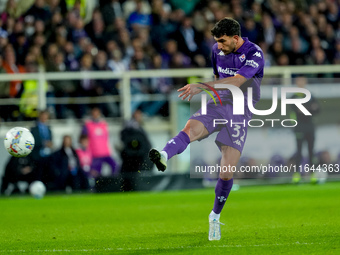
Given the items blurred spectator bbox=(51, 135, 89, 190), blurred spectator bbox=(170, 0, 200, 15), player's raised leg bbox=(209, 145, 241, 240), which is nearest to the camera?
player's raised leg bbox=(209, 145, 241, 240)

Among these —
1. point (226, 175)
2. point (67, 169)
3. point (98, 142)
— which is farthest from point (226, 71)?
point (98, 142)

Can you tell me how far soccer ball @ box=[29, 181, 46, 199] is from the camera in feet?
45.5

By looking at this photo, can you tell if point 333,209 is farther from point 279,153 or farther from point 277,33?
point 277,33

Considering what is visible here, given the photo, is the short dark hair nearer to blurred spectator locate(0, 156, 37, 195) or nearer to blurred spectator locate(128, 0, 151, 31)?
blurred spectator locate(0, 156, 37, 195)

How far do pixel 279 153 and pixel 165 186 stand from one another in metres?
2.63

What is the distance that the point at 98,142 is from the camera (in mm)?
15180

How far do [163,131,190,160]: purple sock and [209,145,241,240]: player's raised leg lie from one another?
508 mm

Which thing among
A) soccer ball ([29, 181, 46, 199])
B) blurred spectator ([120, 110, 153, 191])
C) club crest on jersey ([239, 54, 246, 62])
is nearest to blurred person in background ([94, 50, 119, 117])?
blurred spectator ([120, 110, 153, 191])

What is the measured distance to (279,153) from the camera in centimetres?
1547

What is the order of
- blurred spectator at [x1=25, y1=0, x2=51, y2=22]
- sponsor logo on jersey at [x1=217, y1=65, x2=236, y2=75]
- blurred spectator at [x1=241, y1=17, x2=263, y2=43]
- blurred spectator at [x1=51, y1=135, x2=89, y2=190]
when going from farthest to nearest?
blurred spectator at [x1=241, y1=17, x2=263, y2=43] → blurred spectator at [x1=25, y1=0, x2=51, y2=22] → blurred spectator at [x1=51, y1=135, x2=89, y2=190] → sponsor logo on jersey at [x1=217, y1=65, x2=236, y2=75]

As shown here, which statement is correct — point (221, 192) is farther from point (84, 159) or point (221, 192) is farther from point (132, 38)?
point (132, 38)

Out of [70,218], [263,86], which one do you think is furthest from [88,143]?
[70,218]

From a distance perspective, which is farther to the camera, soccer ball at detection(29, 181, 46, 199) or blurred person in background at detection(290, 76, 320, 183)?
blurred person in background at detection(290, 76, 320, 183)

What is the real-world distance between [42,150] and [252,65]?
8360mm
